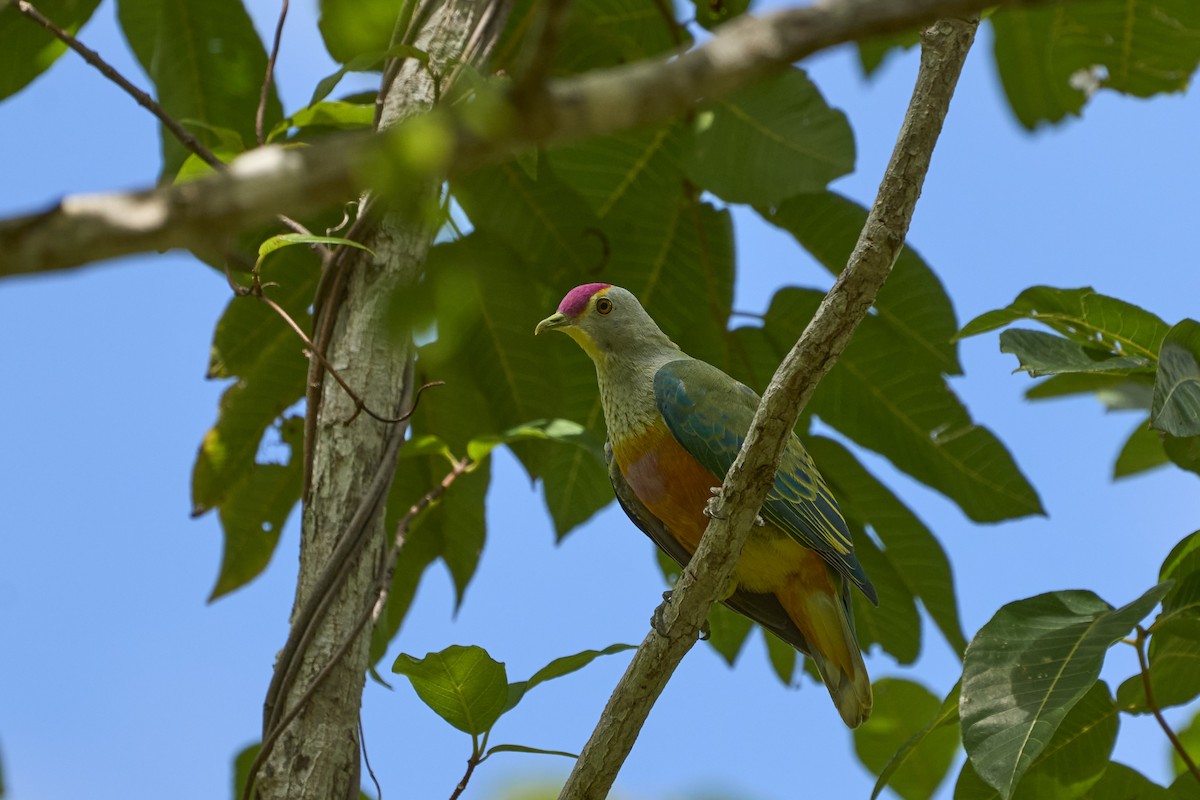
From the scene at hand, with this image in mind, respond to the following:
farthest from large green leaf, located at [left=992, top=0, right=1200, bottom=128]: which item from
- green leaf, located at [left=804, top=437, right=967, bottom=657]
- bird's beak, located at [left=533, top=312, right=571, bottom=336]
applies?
bird's beak, located at [left=533, top=312, right=571, bottom=336]

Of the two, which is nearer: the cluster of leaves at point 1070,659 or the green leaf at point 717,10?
the cluster of leaves at point 1070,659

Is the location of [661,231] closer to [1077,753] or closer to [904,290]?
[904,290]

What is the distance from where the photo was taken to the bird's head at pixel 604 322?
3.69 m

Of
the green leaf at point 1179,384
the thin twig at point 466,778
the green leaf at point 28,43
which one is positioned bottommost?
the thin twig at point 466,778

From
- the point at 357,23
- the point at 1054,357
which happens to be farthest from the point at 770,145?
the point at 357,23

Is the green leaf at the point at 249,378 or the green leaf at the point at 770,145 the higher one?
the green leaf at the point at 770,145

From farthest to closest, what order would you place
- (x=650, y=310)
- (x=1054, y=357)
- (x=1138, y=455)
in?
(x=1138, y=455) → (x=650, y=310) → (x=1054, y=357)

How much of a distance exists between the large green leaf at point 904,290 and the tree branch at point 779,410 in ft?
5.05

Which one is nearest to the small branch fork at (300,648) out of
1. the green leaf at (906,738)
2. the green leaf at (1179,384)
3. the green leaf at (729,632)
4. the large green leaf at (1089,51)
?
the green leaf at (729,632)

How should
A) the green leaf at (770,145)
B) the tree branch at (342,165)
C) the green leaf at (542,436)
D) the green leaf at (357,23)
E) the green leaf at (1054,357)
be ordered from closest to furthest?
the tree branch at (342,165) → the green leaf at (357,23) → the green leaf at (1054,357) → the green leaf at (542,436) → the green leaf at (770,145)

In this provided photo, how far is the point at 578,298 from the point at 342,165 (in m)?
2.86

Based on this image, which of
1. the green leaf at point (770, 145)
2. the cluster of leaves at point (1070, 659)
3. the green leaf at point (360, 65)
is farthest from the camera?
the green leaf at point (770, 145)

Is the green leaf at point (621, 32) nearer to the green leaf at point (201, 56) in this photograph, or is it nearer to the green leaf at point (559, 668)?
the green leaf at point (201, 56)

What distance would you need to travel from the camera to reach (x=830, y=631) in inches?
134
